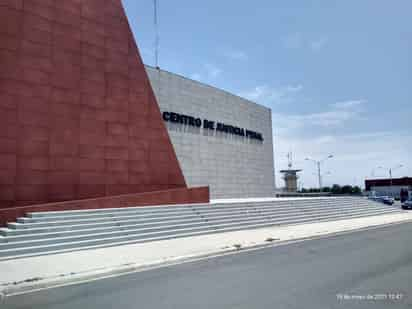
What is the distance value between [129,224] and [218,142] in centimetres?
2004

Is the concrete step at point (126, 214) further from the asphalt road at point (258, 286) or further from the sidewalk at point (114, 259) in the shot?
the asphalt road at point (258, 286)

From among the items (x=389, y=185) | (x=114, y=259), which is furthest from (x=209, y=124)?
(x=389, y=185)

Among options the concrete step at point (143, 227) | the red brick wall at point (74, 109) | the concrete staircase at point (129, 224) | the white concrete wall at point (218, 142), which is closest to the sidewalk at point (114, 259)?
the concrete staircase at point (129, 224)

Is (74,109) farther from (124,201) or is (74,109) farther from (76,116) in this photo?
(124,201)

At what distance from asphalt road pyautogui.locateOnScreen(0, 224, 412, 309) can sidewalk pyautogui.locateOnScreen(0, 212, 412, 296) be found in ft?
1.96

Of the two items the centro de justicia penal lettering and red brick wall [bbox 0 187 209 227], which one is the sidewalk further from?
the centro de justicia penal lettering

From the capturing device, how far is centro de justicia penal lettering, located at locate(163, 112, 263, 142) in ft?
95.9

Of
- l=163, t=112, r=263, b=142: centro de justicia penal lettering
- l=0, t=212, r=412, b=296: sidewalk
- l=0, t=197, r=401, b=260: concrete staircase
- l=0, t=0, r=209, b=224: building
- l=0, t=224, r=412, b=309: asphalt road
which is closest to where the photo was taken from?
l=0, t=224, r=412, b=309: asphalt road

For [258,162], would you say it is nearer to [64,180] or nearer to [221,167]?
[221,167]

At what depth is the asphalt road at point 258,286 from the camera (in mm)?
5855

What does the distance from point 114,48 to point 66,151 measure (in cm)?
586

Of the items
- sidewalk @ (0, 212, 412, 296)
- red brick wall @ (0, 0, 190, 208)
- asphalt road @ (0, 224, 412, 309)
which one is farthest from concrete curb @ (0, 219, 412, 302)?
red brick wall @ (0, 0, 190, 208)

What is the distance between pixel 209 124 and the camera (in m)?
32.7

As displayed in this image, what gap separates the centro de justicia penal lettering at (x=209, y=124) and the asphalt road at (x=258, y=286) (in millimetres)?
20093
